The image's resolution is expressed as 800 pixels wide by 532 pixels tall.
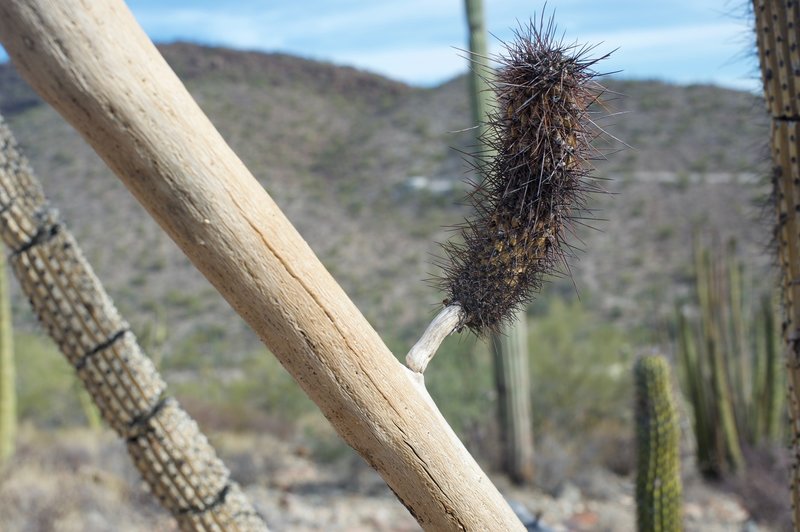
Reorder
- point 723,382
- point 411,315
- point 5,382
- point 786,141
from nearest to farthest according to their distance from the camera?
point 786,141 < point 5,382 < point 723,382 < point 411,315

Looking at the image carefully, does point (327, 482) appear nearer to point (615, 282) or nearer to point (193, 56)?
point (615, 282)

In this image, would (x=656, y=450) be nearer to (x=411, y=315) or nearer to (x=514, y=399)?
(x=514, y=399)

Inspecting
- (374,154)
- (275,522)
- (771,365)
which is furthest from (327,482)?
(374,154)

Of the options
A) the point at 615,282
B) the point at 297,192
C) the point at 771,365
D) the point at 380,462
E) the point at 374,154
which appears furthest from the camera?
the point at 374,154

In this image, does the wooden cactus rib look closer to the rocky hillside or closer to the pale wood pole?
the pale wood pole

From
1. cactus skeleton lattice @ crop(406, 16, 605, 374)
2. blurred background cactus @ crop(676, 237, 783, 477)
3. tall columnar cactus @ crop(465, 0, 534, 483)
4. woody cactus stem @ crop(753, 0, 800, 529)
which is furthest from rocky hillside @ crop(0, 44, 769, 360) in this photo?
cactus skeleton lattice @ crop(406, 16, 605, 374)

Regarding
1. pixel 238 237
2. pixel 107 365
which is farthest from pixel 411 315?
pixel 238 237
